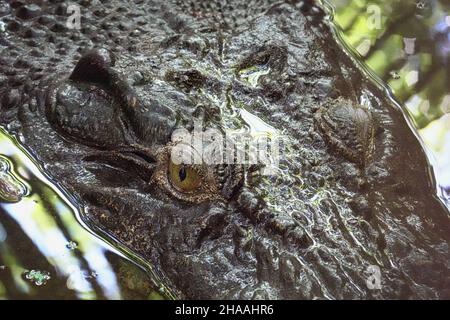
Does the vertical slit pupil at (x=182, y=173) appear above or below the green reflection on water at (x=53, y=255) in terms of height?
above

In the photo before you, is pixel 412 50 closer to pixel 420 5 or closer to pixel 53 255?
pixel 420 5

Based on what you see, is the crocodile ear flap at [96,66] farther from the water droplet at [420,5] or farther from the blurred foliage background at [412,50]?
the water droplet at [420,5]

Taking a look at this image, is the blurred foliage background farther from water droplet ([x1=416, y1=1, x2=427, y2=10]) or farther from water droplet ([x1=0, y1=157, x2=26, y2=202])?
water droplet ([x1=0, y1=157, x2=26, y2=202])

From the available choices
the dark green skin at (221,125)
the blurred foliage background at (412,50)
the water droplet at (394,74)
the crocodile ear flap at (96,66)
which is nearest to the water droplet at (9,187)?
the dark green skin at (221,125)

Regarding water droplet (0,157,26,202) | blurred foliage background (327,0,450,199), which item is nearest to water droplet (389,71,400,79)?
blurred foliage background (327,0,450,199)

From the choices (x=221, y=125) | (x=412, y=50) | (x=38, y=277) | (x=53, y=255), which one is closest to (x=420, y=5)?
(x=412, y=50)

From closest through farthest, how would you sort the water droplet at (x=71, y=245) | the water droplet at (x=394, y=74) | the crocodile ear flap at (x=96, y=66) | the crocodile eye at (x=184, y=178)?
the crocodile eye at (x=184, y=178)
the water droplet at (x=71, y=245)
the crocodile ear flap at (x=96, y=66)
the water droplet at (x=394, y=74)

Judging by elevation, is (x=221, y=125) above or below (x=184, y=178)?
above

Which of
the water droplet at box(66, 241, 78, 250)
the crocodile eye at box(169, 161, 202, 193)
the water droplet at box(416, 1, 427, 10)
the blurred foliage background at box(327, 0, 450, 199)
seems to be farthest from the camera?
the water droplet at box(416, 1, 427, 10)
